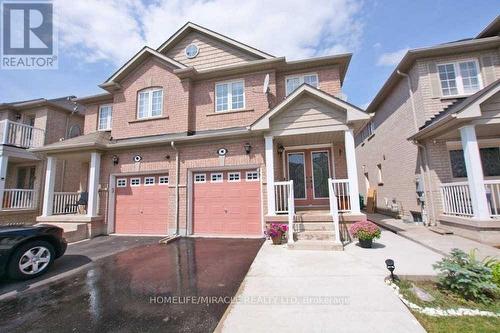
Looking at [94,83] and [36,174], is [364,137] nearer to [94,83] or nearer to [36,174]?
[94,83]

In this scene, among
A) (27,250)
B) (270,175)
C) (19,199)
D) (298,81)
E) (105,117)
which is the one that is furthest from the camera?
(105,117)

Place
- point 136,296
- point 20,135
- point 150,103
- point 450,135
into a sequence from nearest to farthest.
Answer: point 136,296
point 450,135
point 150,103
point 20,135

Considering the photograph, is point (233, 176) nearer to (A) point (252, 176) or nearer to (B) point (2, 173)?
(A) point (252, 176)

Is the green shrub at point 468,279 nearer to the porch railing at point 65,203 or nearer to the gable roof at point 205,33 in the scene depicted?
the gable roof at point 205,33

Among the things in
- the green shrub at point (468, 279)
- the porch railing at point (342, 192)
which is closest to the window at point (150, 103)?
the porch railing at point (342, 192)

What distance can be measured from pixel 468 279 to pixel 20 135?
1793cm

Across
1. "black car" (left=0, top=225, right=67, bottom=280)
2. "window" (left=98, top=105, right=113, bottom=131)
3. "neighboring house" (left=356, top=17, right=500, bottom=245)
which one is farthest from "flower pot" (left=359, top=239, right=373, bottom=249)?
"window" (left=98, top=105, right=113, bottom=131)

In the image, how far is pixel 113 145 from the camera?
9.51 meters

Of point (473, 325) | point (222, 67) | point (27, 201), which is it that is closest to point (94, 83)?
point (222, 67)

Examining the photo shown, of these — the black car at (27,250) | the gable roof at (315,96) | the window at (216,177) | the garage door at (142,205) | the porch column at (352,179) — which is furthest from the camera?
the garage door at (142,205)

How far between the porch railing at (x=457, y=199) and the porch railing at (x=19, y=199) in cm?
1871

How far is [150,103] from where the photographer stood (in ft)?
33.3

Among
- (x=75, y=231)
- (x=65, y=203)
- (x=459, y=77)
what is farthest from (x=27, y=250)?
(x=459, y=77)

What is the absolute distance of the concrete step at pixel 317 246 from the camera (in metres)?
5.94
